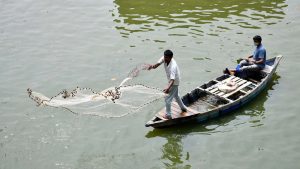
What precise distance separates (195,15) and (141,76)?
611 cm

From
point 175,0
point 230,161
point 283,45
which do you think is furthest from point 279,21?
point 230,161

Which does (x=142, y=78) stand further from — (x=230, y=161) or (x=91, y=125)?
(x=230, y=161)

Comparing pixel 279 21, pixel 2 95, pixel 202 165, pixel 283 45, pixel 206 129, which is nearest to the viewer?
pixel 202 165

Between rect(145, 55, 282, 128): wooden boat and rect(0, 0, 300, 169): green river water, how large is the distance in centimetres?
41

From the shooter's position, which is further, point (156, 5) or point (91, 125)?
point (156, 5)

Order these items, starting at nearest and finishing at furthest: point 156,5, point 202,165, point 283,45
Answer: point 202,165
point 283,45
point 156,5

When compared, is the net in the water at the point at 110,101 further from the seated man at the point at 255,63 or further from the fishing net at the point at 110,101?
the seated man at the point at 255,63

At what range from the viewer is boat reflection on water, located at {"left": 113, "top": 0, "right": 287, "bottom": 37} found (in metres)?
19.0

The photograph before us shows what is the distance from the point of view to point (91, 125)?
42.5 feet

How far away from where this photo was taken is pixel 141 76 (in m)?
15.7

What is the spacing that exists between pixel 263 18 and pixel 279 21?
2.59 ft

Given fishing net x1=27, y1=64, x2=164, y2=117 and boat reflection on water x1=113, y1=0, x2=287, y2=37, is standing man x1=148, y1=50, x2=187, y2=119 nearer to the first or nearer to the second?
fishing net x1=27, y1=64, x2=164, y2=117

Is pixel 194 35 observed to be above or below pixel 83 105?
above

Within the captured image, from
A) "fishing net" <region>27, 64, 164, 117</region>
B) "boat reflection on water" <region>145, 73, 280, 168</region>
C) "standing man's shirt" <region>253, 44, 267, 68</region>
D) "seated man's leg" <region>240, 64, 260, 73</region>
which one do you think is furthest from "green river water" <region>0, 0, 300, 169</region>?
"standing man's shirt" <region>253, 44, 267, 68</region>
